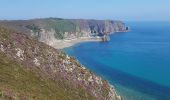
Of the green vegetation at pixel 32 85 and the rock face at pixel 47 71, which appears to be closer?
the green vegetation at pixel 32 85

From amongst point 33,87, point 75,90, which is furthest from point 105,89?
point 33,87

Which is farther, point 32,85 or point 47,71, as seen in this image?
point 47,71

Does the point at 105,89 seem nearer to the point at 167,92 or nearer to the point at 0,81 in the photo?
the point at 0,81

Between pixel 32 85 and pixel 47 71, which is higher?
Result: pixel 32 85

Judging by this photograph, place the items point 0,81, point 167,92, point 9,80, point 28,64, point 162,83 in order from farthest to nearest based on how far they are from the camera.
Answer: point 162,83
point 167,92
point 28,64
point 9,80
point 0,81

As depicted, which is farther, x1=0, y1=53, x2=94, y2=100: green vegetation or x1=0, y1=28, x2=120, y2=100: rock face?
x1=0, y1=28, x2=120, y2=100: rock face
